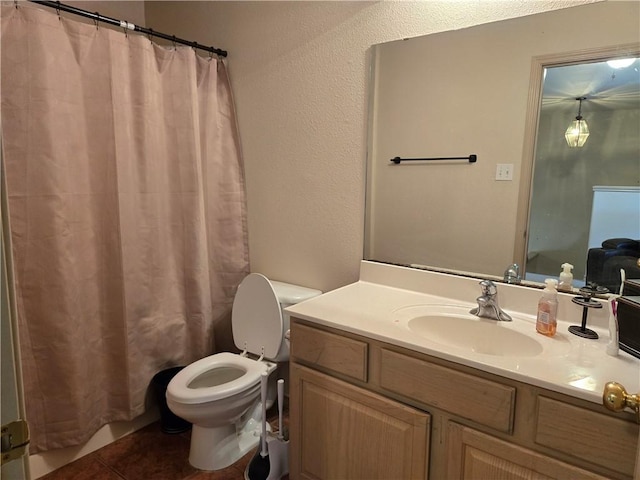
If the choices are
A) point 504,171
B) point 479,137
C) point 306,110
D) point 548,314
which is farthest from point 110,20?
point 548,314

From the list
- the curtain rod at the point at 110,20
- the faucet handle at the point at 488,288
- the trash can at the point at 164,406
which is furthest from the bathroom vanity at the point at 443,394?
the curtain rod at the point at 110,20

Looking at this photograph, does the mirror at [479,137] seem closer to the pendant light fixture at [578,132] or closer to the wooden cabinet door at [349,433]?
the pendant light fixture at [578,132]

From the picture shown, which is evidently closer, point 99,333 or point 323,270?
point 99,333

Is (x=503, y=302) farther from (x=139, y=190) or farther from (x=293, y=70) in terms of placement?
(x=139, y=190)

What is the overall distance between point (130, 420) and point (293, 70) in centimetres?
197

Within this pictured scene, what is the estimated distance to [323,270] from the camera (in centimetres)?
211

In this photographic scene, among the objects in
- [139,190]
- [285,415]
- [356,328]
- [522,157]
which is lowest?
[285,415]

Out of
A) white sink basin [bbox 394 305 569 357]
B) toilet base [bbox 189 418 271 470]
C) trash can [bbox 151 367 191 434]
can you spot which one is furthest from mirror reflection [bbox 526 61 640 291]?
trash can [bbox 151 367 191 434]

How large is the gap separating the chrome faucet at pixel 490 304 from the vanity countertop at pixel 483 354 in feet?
0.18

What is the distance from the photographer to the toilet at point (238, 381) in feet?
5.65

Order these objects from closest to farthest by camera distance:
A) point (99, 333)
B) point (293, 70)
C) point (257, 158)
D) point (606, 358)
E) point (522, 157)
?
point (606, 358) < point (522, 157) < point (99, 333) < point (293, 70) < point (257, 158)

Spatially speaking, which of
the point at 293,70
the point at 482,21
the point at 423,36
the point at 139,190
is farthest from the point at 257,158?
the point at 482,21

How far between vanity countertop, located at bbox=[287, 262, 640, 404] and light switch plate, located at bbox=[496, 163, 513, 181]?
416 mm

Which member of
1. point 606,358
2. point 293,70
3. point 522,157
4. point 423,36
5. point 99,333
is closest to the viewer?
point 606,358
